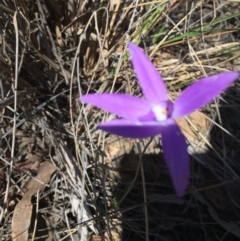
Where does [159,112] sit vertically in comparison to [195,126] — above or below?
below

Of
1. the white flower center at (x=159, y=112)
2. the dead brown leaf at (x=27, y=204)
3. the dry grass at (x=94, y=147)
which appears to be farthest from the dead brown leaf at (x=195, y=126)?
the white flower center at (x=159, y=112)

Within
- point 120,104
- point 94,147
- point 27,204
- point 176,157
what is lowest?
point 176,157

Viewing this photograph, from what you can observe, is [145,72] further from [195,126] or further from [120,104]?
[195,126]

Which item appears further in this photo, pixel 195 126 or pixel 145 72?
pixel 195 126

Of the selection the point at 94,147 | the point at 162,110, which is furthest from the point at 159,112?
the point at 94,147

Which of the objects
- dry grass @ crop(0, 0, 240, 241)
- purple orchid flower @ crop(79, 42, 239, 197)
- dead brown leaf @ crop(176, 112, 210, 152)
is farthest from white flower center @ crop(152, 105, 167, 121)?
dead brown leaf @ crop(176, 112, 210, 152)

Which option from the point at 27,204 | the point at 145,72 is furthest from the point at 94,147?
the point at 145,72

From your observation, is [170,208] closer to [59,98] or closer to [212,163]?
[212,163]

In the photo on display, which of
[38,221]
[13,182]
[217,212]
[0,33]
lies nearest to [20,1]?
[0,33]
